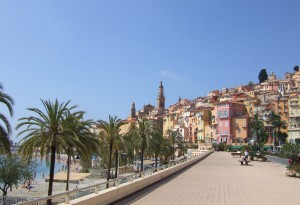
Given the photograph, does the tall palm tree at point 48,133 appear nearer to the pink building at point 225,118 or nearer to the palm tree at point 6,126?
the palm tree at point 6,126

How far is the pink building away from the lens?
349 ft

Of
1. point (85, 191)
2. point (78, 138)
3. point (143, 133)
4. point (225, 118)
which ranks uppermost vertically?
point (225, 118)

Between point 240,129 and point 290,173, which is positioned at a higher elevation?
point 240,129

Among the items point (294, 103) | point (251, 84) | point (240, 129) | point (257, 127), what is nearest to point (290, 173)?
point (257, 127)

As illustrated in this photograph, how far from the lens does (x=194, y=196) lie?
1361 cm

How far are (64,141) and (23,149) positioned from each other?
2.59 meters

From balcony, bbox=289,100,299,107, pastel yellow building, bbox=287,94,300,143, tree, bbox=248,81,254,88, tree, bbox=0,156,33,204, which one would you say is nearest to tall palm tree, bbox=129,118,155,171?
tree, bbox=0,156,33,204

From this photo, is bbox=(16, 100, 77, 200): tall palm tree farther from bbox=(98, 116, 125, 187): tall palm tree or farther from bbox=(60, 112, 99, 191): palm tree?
bbox=(98, 116, 125, 187): tall palm tree

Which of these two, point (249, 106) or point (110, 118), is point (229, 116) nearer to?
point (249, 106)

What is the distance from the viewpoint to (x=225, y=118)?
4237 inches

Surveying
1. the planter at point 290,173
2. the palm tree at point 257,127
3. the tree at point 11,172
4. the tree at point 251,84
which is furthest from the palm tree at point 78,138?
the tree at point 251,84

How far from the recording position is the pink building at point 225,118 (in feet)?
349

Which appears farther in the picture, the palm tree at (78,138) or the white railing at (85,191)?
the palm tree at (78,138)

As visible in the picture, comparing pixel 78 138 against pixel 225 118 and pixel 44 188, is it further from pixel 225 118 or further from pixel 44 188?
pixel 225 118
